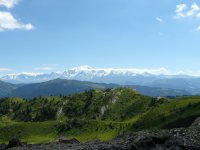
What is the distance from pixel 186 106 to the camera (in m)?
196

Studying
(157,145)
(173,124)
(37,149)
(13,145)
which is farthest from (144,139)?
(173,124)

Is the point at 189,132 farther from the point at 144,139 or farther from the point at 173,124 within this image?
the point at 173,124

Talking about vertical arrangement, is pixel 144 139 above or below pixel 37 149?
above

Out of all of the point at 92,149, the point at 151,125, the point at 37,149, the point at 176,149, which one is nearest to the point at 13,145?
the point at 37,149

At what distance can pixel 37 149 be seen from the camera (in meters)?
77.0

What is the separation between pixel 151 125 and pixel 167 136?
153m

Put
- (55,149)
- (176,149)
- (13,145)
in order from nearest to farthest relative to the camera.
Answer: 1. (176,149)
2. (55,149)
3. (13,145)

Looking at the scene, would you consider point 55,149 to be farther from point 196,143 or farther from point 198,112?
point 198,112

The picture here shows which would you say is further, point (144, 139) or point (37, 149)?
point (37, 149)

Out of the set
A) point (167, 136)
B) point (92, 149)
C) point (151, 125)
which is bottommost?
point (151, 125)

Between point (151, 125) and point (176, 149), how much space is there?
158685mm

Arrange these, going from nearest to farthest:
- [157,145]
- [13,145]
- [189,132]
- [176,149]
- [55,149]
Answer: [176,149] → [157,145] → [189,132] → [55,149] → [13,145]

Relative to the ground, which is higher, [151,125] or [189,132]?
[189,132]

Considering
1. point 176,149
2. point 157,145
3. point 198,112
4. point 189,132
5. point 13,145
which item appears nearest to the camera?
point 176,149
